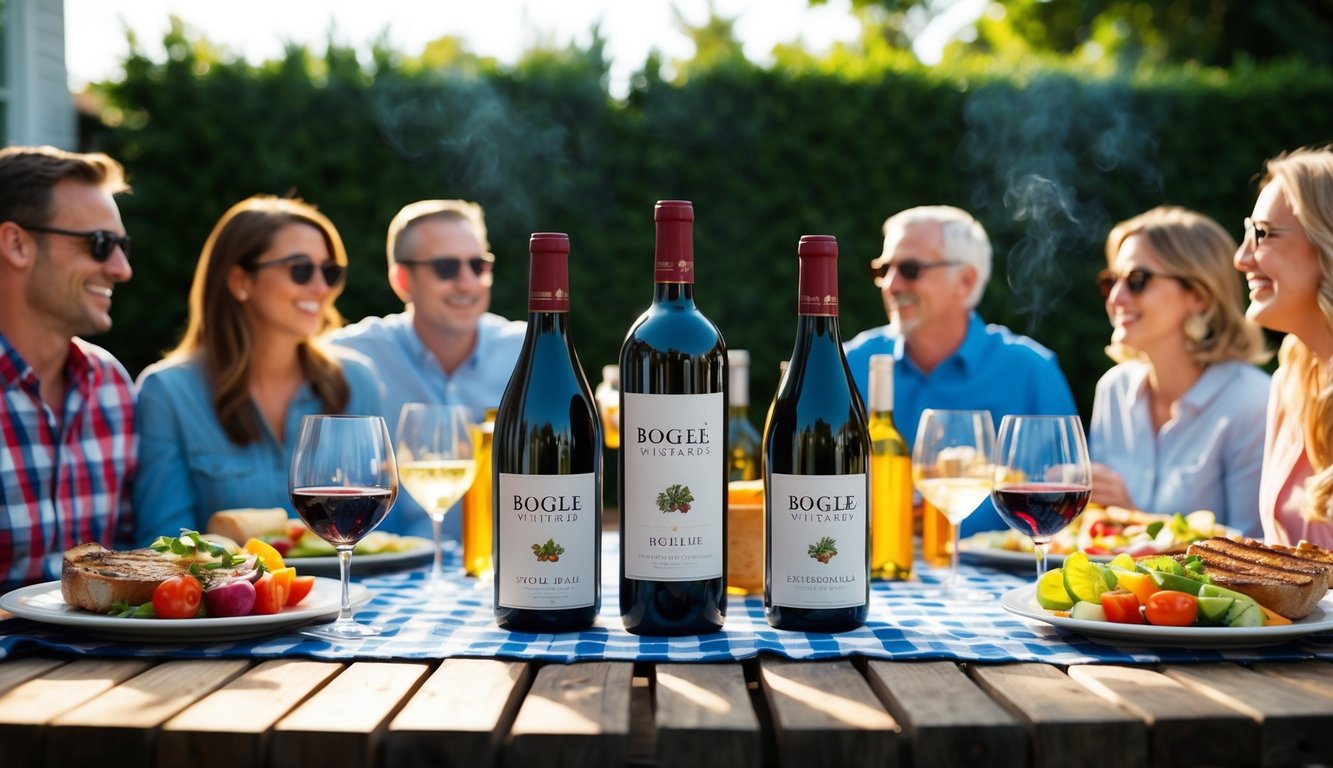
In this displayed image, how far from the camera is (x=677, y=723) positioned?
131cm

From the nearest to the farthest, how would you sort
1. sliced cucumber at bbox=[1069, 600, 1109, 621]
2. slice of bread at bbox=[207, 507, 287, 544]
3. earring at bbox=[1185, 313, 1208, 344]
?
sliced cucumber at bbox=[1069, 600, 1109, 621], slice of bread at bbox=[207, 507, 287, 544], earring at bbox=[1185, 313, 1208, 344]

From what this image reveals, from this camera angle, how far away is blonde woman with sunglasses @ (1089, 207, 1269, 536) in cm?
366

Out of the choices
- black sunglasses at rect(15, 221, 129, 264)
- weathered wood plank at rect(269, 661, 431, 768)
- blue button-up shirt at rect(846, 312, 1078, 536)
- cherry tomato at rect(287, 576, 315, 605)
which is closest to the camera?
weathered wood plank at rect(269, 661, 431, 768)

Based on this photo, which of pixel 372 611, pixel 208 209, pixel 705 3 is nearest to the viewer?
pixel 372 611

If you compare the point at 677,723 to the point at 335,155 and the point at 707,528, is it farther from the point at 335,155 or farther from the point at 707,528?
the point at 335,155

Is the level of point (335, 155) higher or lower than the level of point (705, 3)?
lower

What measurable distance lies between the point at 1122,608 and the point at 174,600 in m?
1.37

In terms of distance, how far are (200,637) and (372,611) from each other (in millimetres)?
326

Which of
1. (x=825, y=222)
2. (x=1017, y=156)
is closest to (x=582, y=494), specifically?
(x=825, y=222)

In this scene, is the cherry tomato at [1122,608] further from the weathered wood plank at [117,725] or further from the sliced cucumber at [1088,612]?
the weathered wood plank at [117,725]

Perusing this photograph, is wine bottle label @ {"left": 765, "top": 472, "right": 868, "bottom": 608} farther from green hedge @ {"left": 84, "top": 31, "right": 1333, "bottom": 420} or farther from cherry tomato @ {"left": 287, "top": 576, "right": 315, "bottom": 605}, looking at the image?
green hedge @ {"left": 84, "top": 31, "right": 1333, "bottom": 420}

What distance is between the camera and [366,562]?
2375 mm

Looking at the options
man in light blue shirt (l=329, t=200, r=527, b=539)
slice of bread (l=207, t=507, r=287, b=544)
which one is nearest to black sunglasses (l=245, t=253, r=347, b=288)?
man in light blue shirt (l=329, t=200, r=527, b=539)

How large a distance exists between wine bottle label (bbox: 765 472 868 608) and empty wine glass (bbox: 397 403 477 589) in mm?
703
